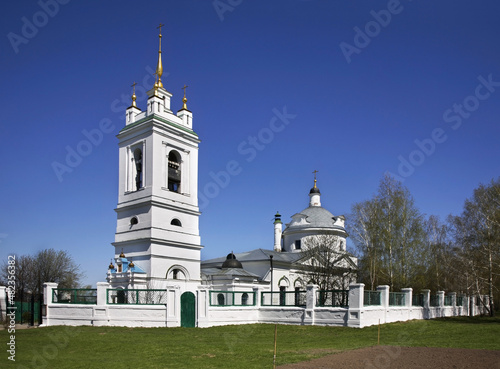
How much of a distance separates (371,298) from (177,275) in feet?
42.8

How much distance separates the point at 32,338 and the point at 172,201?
568 inches

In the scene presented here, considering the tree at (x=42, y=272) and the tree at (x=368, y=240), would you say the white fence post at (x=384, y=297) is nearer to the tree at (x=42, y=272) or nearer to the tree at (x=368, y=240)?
the tree at (x=368, y=240)

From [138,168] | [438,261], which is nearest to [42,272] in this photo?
[138,168]

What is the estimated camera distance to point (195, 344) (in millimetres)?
13734

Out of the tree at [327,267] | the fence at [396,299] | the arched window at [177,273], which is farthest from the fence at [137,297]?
the tree at [327,267]

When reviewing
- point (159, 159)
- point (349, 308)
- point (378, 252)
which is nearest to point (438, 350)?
point (349, 308)

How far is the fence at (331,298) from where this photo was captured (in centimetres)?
2105

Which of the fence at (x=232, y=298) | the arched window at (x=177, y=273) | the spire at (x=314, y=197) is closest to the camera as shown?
the fence at (x=232, y=298)

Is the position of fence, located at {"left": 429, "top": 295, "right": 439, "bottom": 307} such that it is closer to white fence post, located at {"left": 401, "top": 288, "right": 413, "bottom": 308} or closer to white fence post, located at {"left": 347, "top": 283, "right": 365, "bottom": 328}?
white fence post, located at {"left": 401, "top": 288, "right": 413, "bottom": 308}

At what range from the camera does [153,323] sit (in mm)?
19859

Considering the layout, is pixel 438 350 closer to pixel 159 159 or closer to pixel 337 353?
pixel 337 353

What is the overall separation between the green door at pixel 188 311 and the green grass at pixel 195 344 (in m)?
1.11

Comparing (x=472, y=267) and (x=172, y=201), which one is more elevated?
(x=172, y=201)

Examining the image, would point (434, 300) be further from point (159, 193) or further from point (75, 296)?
point (75, 296)
